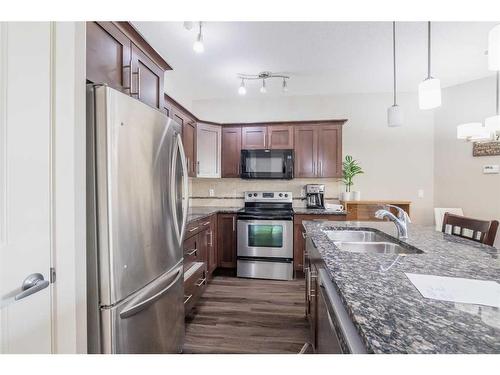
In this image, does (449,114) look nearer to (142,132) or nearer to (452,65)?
(452,65)

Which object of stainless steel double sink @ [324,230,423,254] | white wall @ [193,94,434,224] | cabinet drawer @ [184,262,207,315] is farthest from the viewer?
white wall @ [193,94,434,224]

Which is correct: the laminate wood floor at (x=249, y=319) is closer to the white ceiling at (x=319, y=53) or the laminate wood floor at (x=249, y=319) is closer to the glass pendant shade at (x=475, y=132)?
the glass pendant shade at (x=475, y=132)

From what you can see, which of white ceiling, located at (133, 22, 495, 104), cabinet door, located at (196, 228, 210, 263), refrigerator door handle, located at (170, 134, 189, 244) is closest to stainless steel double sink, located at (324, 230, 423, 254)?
refrigerator door handle, located at (170, 134, 189, 244)

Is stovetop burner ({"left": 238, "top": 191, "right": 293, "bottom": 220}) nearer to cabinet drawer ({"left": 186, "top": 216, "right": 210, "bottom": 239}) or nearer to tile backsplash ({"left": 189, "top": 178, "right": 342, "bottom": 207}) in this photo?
tile backsplash ({"left": 189, "top": 178, "right": 342, "bottom": 207})

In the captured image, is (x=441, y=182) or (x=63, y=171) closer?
(x=63, y=171)

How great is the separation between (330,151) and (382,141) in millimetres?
989

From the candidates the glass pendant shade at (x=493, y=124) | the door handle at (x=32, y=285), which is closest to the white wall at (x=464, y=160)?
the glass pendant shade at (x=493, y=124)

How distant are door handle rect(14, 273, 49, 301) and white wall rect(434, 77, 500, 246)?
4.42 metres

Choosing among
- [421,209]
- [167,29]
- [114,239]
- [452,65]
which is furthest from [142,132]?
[421,209]

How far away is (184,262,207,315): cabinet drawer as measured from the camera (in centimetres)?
208

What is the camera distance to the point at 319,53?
2.53 meters

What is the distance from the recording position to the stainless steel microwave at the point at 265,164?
3.38 meters

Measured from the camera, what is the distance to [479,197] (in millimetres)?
3191

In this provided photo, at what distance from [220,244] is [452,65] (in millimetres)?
3600
